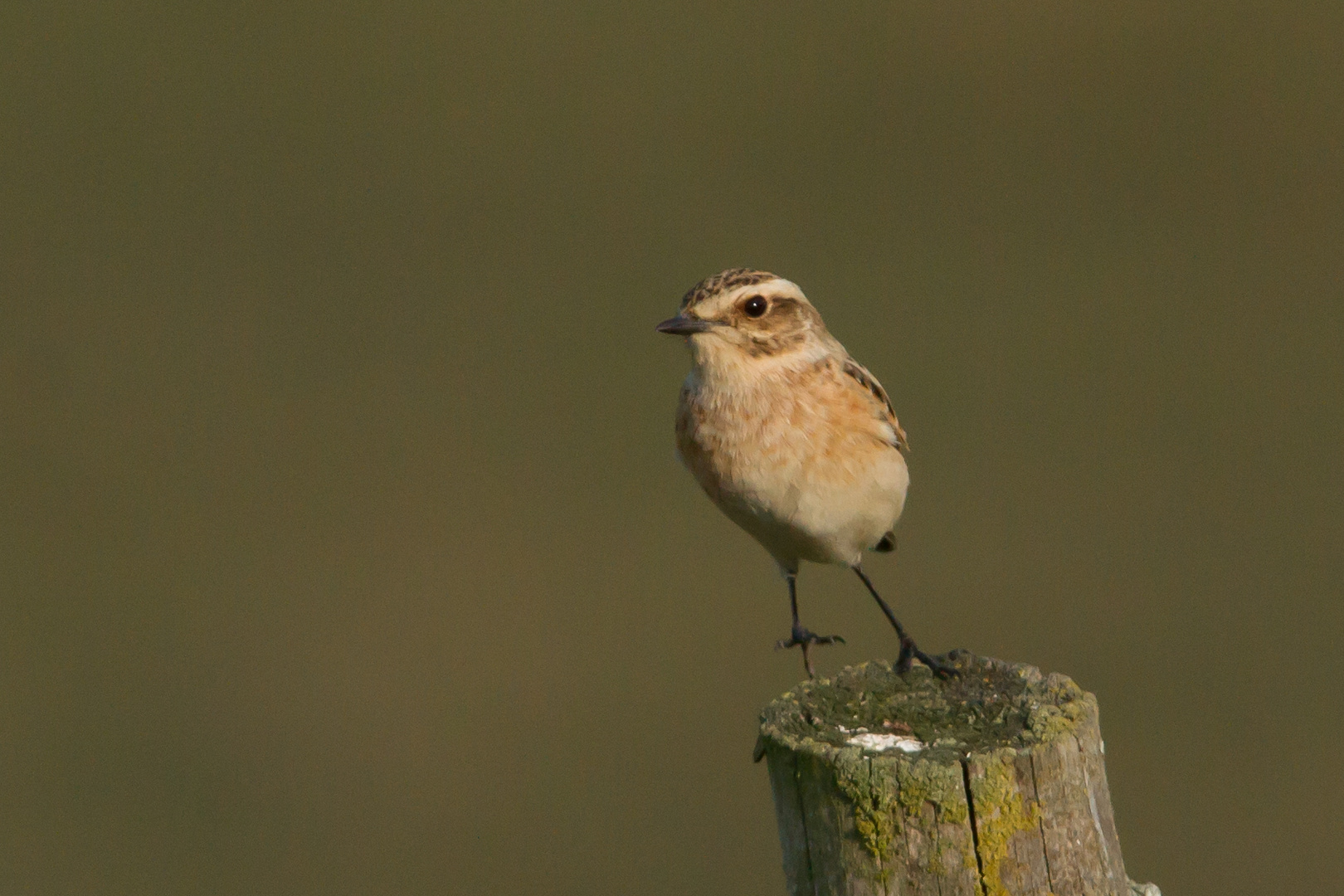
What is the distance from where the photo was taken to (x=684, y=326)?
4410 millimetres

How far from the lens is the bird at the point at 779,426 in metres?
4.46

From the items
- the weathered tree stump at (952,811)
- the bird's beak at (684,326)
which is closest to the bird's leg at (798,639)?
the bird's beak at (684,326)

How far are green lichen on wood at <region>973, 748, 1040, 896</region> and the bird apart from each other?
50.2 inches

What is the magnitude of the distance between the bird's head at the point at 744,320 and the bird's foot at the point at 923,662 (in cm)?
96

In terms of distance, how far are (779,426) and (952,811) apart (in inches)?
66.7

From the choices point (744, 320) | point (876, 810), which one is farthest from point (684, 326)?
point (876, 810)

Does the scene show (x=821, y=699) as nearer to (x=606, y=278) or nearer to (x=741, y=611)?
(x=741, y=611)

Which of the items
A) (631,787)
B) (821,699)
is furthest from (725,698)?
(821,699)

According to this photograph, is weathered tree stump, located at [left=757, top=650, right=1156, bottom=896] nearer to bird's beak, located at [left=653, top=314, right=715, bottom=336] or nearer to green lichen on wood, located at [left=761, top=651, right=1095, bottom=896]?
green lichen on wood, located at [left=761, top=651, right=1095, bottom=896]

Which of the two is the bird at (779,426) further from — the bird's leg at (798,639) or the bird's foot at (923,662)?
the bird's leg at (798,639)

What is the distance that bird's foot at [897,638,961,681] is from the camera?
3.87m

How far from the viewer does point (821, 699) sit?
3709mm

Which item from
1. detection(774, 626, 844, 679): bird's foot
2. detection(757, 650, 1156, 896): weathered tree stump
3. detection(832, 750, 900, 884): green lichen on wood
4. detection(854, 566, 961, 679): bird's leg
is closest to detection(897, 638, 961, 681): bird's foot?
detection(854, 566, 961, 679): bird's leg

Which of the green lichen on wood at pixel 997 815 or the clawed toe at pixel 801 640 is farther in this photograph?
the clawed toe at pixel 801 640
